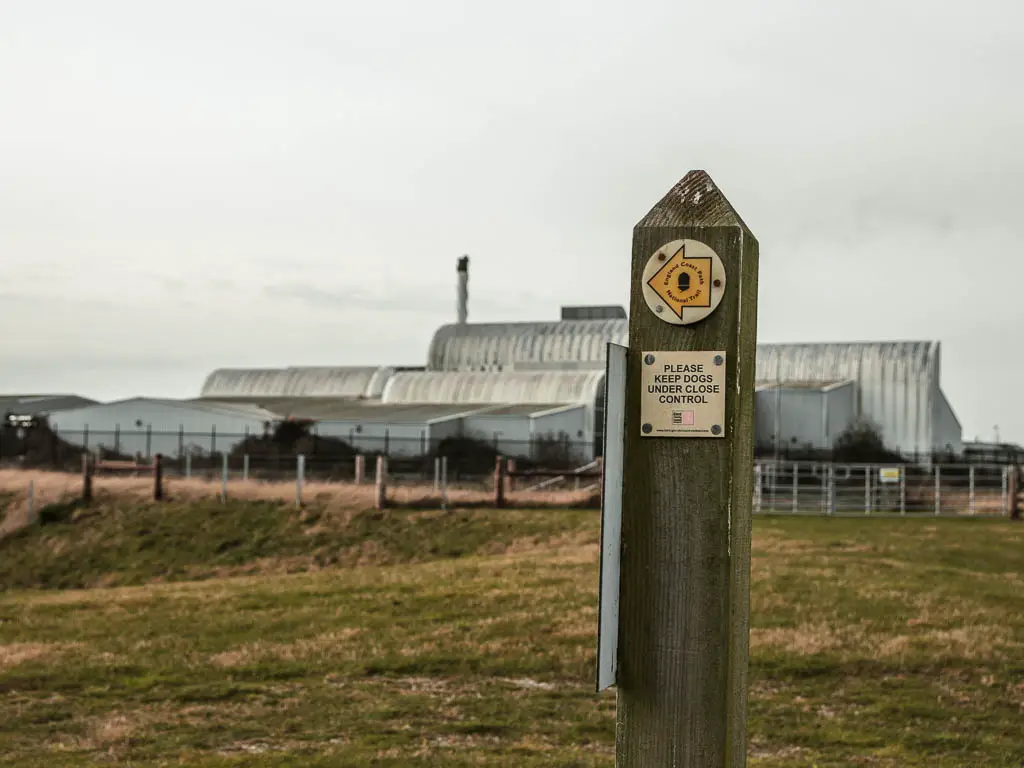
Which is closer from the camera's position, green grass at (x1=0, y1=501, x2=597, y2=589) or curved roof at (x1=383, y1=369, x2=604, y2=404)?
green grass at (x1=0, y1=501, x2=597, y2=589)

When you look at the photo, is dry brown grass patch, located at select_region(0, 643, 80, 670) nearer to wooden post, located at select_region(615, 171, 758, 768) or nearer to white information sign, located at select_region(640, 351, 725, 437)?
wooden post, located at select_region(615, 171, 758, 768)

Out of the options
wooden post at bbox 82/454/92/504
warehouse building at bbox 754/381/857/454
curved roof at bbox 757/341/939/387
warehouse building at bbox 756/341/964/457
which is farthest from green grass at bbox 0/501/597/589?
curved roof at bbox 757/341/939/387

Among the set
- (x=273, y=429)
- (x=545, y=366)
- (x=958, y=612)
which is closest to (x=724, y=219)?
(x=958, y=612)

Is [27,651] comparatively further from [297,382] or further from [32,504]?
[297,382]

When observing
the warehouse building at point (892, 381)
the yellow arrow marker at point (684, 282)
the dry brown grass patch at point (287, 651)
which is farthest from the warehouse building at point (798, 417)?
the yellow arrow marker at point (684, 282)

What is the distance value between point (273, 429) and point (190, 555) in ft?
63.3

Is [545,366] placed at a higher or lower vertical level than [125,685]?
higher

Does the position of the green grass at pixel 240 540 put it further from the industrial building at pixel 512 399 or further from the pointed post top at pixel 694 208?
the pointed post top at pixel 694 208

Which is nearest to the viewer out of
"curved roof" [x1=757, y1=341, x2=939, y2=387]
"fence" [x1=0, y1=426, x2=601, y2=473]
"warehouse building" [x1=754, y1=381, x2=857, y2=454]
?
"fence" [x1=0, y1=426, x2=601, y2=473]

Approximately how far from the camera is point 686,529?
12.1ft

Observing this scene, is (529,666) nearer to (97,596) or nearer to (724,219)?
(724,219)

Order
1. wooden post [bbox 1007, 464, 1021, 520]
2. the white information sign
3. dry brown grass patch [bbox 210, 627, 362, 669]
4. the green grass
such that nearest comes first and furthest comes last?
the white information sign < dry brown grass patch [bbox 210, 627, 362, 669] < the green grass < wooden post [bbox 1007, 464, 1021, 520]

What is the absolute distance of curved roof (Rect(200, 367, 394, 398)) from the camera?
6138 cm

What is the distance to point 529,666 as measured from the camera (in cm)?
1101
